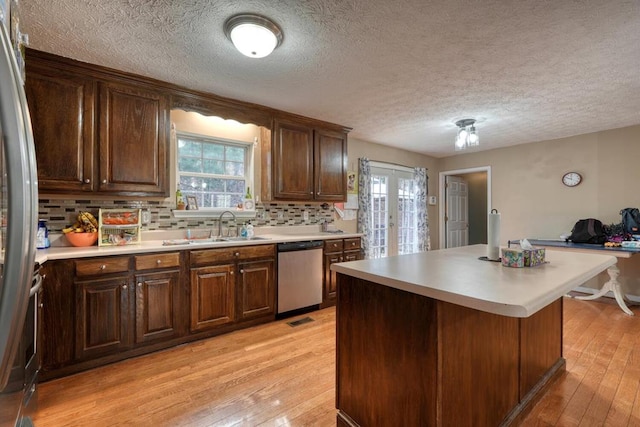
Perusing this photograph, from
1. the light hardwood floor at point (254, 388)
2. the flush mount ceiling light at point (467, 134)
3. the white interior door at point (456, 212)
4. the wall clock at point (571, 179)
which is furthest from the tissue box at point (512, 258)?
the white interior door at point (456, 212)

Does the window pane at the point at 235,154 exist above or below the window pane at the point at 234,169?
above

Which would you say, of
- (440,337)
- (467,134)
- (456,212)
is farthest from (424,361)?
(456,212)

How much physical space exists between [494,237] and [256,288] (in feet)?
7.04

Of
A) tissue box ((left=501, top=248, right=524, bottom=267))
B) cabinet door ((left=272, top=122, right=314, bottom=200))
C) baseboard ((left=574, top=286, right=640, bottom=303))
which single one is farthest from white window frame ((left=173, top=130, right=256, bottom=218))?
baseboard ((left=574, top=286, right=640, bottom=303))

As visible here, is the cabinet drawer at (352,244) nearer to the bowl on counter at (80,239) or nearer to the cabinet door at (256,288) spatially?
the cabinet door at (256,288)

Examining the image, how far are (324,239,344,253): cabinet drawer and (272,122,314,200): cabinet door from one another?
1.98 ft

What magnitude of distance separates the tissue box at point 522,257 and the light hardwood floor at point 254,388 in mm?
925

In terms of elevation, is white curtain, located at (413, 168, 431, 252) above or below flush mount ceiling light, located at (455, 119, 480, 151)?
below

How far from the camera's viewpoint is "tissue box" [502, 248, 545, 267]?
4.84 ft

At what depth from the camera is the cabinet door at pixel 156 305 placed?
2264 millimetres

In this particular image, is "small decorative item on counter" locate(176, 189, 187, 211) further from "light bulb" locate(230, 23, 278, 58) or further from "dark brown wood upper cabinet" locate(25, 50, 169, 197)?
"light bulb" locate(230, 23, 278, 58)

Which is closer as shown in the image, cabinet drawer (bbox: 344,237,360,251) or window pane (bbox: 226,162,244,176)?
window pane (bbox: 226,162,244,176)

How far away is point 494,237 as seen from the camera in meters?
1.66

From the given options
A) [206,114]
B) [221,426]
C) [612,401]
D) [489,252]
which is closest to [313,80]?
[206,114]
